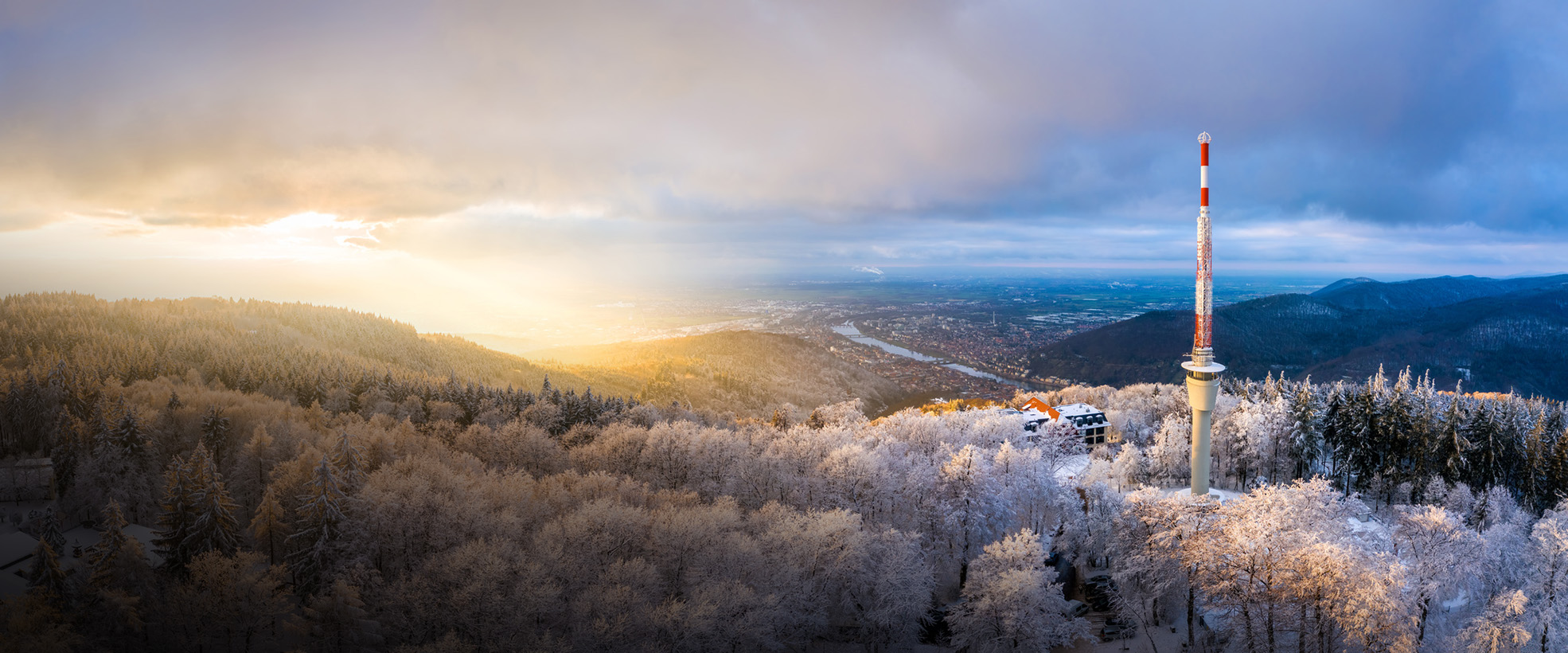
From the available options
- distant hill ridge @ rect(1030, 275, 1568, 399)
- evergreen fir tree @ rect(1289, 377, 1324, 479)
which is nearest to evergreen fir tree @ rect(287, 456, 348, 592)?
evergreen fir tree @ rect(1289, 377, 1324, 479)

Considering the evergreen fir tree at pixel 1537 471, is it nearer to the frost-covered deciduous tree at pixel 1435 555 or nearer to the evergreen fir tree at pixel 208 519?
the frost-covered deciduous tree at pixel 1435 555

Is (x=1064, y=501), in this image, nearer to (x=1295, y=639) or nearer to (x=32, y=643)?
(x=1295, y=639)

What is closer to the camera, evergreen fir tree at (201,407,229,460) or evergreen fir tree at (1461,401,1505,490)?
evergreen fir tree at (1461,401,1505,490)

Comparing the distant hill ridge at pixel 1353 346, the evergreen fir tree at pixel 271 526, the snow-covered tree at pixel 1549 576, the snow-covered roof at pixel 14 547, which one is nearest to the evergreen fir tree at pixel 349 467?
the evergreen fir tree at pixel 271 526

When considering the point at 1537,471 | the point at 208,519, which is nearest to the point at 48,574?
the point at 208,519

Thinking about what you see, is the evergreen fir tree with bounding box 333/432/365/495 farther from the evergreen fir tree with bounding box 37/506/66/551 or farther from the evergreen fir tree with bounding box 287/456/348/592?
the evergreen fir tree with bounding box 37/506/66/551
